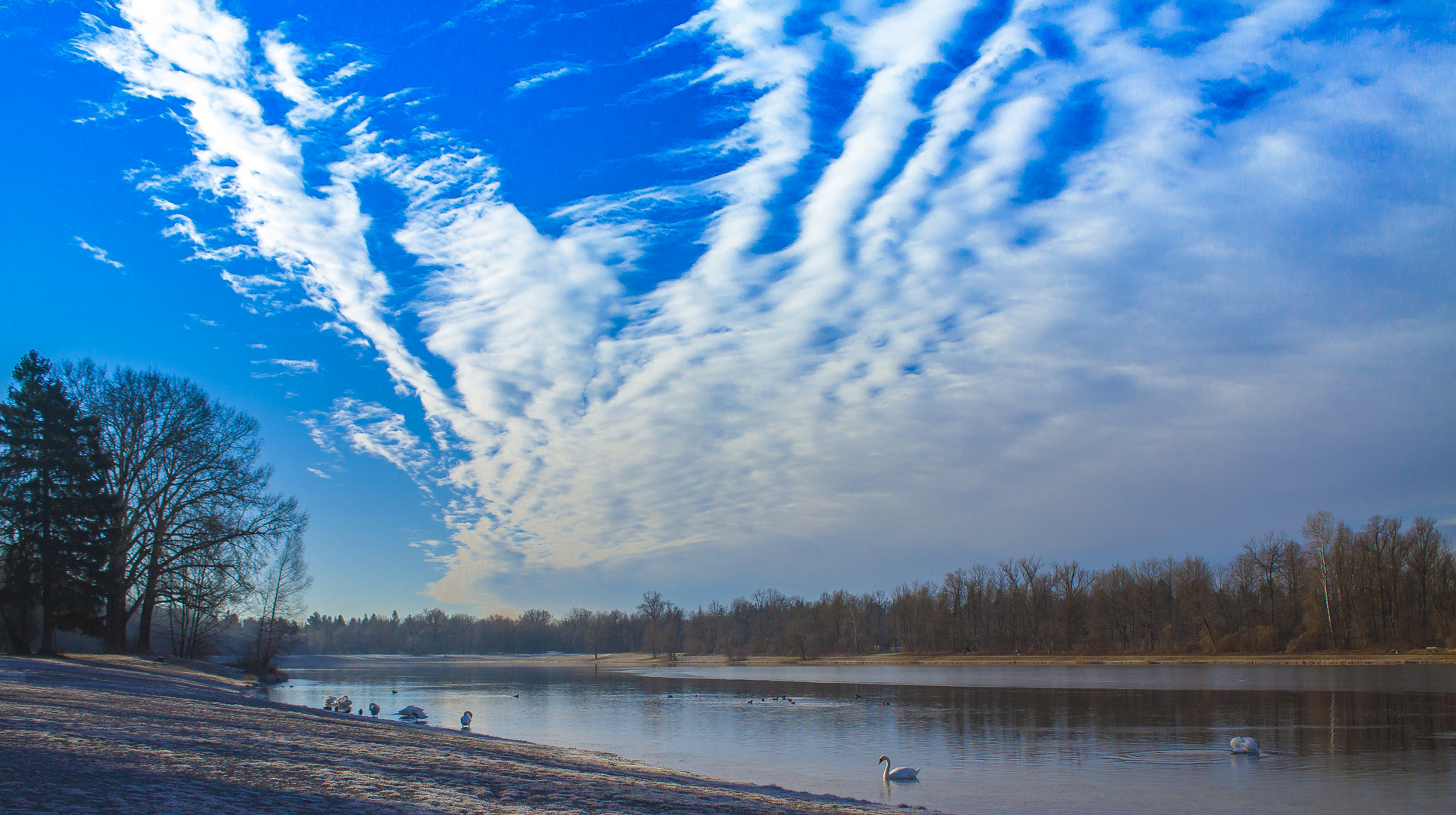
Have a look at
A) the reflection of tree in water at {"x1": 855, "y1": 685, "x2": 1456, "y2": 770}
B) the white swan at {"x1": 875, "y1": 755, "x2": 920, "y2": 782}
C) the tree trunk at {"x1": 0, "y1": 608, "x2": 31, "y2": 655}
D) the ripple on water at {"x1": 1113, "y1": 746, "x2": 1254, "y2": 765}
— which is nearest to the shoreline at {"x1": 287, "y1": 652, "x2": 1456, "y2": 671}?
the reflection of tree in water at {"x1": 855, "y1": 685, "x2": 1456, "y2": 770}

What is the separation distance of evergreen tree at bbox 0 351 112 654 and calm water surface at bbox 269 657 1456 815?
9947 millimetres

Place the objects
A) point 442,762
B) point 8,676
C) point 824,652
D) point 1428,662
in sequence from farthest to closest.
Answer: point 824,652, point 1428,662, point 8,676, point 442,762

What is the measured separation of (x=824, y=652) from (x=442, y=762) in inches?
5143

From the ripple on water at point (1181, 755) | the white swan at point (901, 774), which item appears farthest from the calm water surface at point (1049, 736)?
the white swan at point (901, 774)

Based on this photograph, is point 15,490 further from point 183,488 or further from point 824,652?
point 824,652

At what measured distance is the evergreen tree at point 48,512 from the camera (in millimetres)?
32344

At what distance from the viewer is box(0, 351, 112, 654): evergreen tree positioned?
32.3 metres

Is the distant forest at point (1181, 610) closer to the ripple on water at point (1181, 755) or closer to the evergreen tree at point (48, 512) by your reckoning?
the evergreen tree at point (48, 512)

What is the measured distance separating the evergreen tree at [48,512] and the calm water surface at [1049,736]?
9.95m

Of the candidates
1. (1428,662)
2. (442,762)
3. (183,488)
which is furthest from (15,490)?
(1428,662)

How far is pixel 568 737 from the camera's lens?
26688mm

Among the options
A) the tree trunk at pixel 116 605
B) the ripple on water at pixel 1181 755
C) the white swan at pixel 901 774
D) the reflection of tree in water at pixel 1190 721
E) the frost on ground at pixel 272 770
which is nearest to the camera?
the frost on ground at pixel 272 770

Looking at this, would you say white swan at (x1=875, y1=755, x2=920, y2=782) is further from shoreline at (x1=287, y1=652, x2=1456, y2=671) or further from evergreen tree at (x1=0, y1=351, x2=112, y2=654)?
shoreline at (x1=287, y1=652, x2=1456, y2=671)

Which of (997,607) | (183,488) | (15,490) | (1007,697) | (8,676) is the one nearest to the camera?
(8,676)
